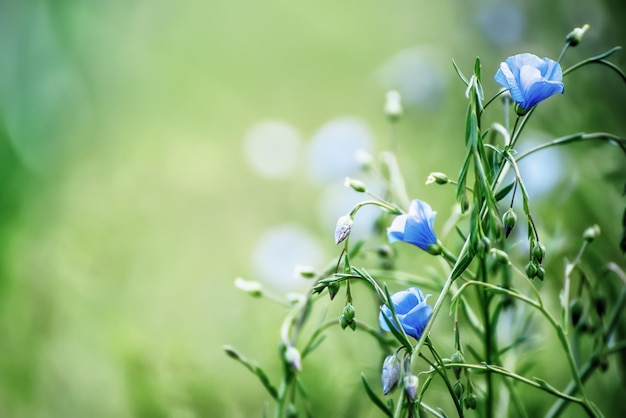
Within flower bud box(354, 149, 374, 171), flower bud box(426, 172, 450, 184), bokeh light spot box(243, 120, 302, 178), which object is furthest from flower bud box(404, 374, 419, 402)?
bokeh light spot box(243, 120, 302, 178)

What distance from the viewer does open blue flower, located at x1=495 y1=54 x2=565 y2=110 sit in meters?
0.37

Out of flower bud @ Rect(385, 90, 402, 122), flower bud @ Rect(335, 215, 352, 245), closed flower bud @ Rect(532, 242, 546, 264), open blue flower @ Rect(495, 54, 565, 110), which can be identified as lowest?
flower bud @ Rect(335, 215, 352, 245)

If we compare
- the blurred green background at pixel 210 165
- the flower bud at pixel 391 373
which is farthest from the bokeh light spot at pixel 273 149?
the flower bud at pixel 391 373

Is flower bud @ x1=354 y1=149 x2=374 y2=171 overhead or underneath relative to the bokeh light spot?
overhead

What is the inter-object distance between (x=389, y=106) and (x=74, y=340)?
0.59 metres

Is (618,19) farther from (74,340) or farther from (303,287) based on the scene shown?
(74,340)

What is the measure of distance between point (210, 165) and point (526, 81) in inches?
41.4

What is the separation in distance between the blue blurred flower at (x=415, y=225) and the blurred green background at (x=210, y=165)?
0.75 ft

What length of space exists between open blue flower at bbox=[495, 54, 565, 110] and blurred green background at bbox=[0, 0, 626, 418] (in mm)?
228

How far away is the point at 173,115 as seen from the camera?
147cm

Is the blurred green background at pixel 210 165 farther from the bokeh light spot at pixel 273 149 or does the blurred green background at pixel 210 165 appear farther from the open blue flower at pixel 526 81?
the open blue flower at pixel 526 81

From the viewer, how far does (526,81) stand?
0.37m

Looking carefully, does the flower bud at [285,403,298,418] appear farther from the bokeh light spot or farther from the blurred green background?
the bokeh light spot

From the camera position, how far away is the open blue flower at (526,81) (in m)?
0.37
